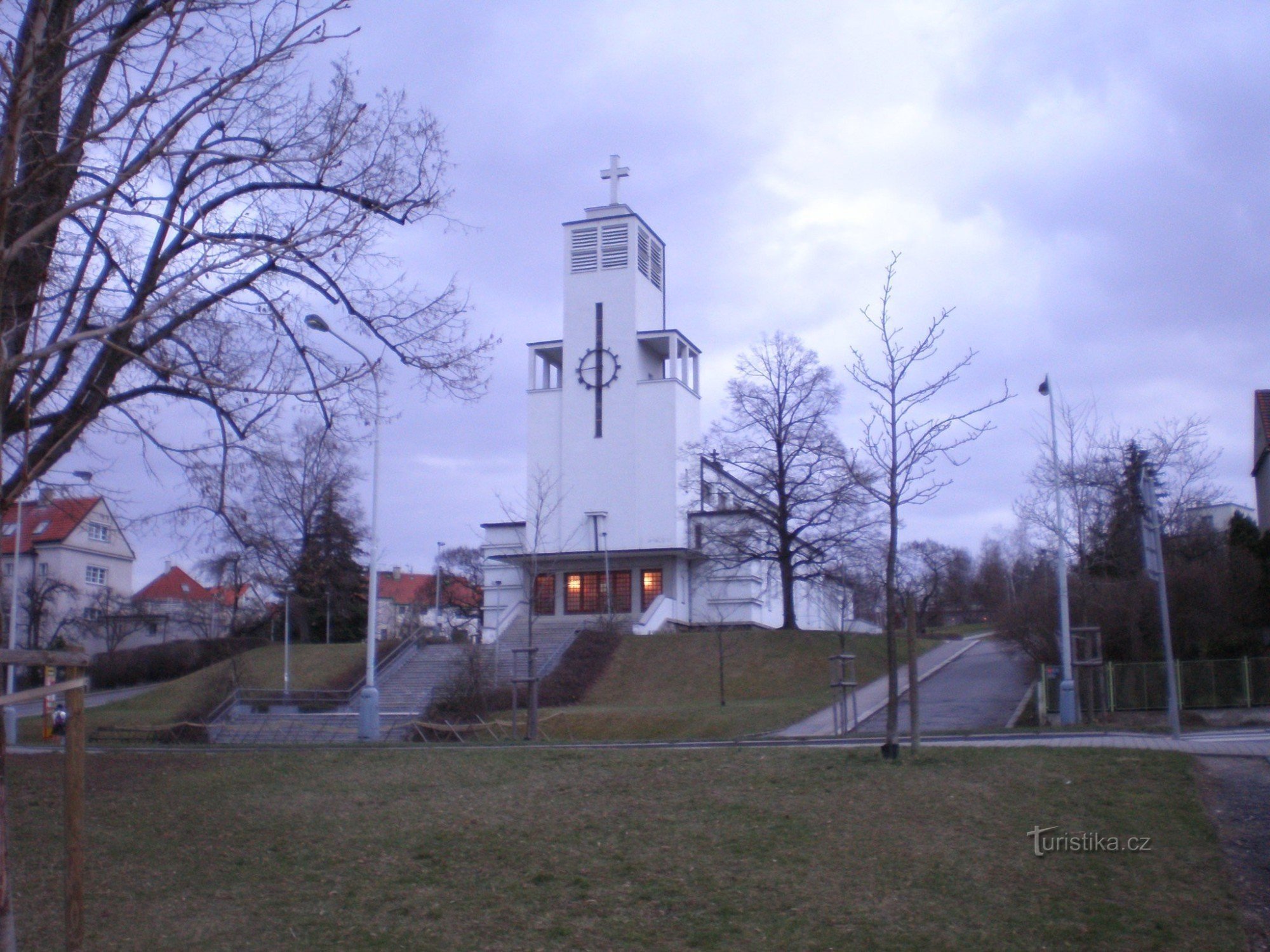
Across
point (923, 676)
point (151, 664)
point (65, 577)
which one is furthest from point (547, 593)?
point (65, 577)

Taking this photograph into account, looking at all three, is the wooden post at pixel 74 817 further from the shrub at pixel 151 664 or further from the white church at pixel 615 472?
the shrub at pixel 151 664

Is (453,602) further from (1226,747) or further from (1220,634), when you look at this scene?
(1226,747)

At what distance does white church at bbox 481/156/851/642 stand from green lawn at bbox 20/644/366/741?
770cm

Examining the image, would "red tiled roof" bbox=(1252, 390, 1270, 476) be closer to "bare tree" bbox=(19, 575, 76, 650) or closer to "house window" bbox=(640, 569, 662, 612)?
"house window" bbox=(640, 569, 662, 612)

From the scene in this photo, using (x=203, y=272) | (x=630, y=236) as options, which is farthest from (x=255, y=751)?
(x=630, y=236)

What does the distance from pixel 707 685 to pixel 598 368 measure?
19373mm

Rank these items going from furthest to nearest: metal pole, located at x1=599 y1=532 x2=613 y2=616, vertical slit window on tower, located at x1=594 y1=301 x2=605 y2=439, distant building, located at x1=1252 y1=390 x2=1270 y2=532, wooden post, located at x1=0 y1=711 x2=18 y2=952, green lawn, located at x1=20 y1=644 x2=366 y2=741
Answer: vertical slit window on tower, located at x1=594 y1=301 x2=605 y2=439 < metal pole, located at x1=599 y1=532 x2=613 y2=616 < distant building, located at x1=1252 y1=390 x2=1270 y2=532 < green lawn, located at x1=20 y1=644 x2=366 y2=741 < wooden post, located at x1=0 y1=711 x2=18 y2=952

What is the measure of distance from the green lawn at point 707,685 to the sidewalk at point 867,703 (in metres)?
0.66

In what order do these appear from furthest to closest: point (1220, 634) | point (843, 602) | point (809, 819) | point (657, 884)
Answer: point (843, 602) < point (1220, 634) < point (809, 819) < point (657, 884)

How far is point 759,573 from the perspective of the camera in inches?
2052

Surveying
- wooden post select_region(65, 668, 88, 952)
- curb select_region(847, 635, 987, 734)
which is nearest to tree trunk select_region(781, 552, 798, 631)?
curb select_region(847, 635, 987, 734)

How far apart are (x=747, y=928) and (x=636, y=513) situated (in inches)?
1741

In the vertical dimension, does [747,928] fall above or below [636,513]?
below

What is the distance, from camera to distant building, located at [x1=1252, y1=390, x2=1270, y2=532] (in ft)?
140
